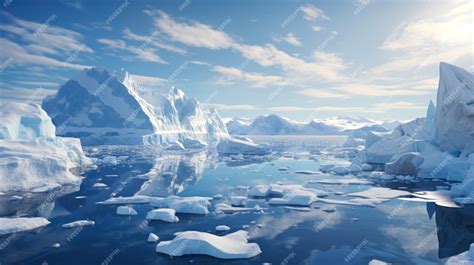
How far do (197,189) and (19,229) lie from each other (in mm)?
9158

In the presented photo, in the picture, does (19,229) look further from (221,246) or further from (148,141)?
(148,141)

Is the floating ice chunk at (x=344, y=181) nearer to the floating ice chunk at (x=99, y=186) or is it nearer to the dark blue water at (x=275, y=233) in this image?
the dark blue water at (x=275, y=233)

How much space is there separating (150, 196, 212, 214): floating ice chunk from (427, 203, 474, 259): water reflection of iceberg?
7838 millimetres

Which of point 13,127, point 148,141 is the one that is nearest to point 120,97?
point 148,141

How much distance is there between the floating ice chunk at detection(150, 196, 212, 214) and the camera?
1298cm

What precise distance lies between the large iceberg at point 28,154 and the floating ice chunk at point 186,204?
769 cm

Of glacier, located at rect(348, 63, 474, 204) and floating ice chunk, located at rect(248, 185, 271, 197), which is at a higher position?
glacier, located at rect(348, 63, 474, 204)

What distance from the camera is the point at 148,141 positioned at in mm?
69125

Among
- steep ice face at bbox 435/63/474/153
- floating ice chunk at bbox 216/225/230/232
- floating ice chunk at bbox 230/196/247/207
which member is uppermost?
steep ice face at bbox 435/63/474/153

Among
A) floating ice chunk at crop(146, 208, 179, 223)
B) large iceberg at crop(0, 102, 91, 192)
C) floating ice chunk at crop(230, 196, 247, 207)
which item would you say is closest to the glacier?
floating ice chunk at crop(230, 196, 247, 207)

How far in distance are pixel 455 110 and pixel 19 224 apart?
26.0 metres

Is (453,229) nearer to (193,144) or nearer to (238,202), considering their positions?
(238,202)

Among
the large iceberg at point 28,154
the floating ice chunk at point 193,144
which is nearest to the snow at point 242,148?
the floating ice chunk at point 193,144

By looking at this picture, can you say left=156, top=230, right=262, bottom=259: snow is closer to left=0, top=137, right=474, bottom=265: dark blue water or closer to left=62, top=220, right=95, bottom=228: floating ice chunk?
left=0, top=137, right=474, bottom=265: dark blue water
